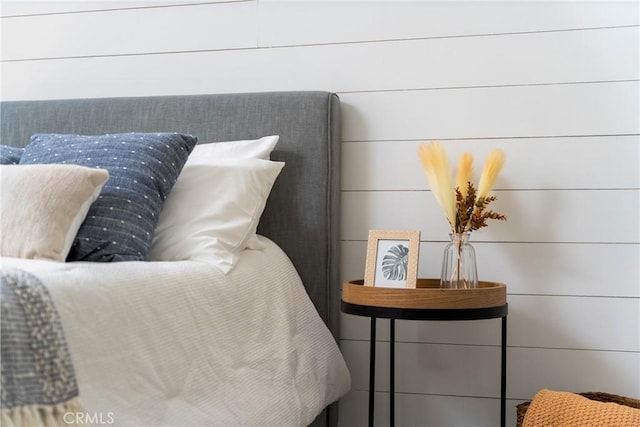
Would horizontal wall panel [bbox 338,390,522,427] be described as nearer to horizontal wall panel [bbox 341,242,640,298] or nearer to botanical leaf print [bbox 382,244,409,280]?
horizontal wall panel [bbox 341,242,640,298]

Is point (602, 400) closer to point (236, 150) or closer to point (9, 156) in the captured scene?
point (236, 150)

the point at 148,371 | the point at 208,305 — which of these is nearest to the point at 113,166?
the point at 208,305

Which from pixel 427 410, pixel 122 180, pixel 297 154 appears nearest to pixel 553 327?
pixel 427 410

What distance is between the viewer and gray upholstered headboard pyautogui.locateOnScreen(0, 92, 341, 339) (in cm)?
221

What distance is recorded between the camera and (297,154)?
7.32 feet

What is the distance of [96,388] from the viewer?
1177mm

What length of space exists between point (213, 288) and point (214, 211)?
334mm

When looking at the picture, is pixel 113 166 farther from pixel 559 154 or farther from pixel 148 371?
pixel 559 154

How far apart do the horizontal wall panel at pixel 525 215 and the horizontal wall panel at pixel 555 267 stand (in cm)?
2

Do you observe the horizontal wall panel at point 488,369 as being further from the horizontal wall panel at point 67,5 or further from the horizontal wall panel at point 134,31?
the horizontal wall panel at point 67,5

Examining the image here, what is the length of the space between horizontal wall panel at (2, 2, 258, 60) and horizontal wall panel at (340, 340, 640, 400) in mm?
1011

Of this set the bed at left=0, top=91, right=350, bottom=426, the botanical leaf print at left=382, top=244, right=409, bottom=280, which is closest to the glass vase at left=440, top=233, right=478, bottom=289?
the botanical leaf print at left=382, top=244, right=409, bottom=280

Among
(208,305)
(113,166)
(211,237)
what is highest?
(113,166)

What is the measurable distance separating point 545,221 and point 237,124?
0.91m
